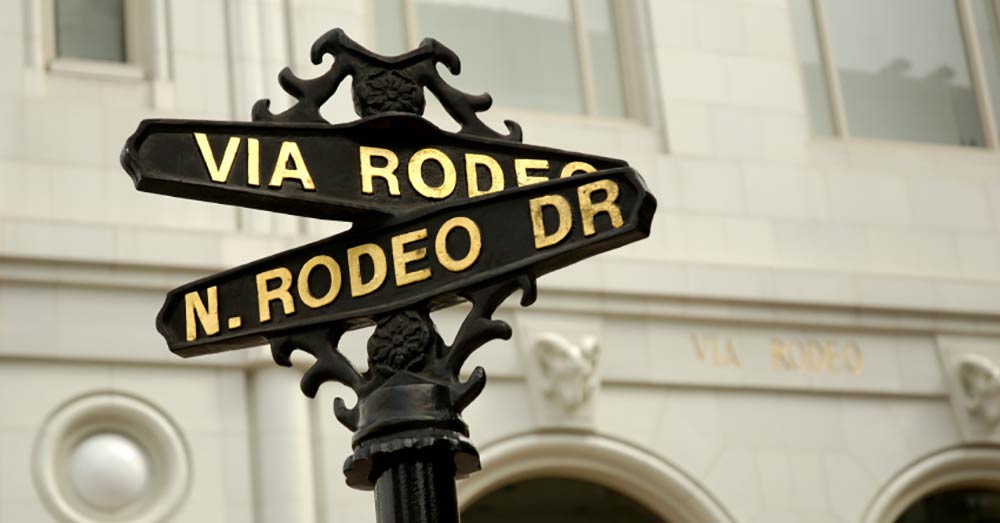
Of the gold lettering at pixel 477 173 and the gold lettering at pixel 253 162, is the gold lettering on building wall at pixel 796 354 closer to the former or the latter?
the gold lettering at pixel 477 173

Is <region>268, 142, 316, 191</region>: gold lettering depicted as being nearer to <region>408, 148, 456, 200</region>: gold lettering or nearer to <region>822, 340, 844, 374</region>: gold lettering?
<region>408, 148, 456, 200</region>: gold lettering

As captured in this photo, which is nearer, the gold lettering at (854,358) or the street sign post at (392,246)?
the street sign post at (392,246)

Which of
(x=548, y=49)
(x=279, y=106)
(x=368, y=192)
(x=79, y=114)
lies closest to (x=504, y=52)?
(x=548, y=49)

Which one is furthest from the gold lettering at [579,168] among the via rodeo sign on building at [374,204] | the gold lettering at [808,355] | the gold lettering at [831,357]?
the gold lettering at [831,357]

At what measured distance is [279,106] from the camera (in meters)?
12.1

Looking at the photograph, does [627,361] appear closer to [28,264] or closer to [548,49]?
[548,49]

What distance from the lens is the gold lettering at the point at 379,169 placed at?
166 inches

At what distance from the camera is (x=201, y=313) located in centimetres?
427

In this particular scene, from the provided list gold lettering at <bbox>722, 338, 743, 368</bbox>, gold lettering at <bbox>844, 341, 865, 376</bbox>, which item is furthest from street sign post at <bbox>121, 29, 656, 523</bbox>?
gold lettering at <bbox>844, 341, 865, 376</bbox>

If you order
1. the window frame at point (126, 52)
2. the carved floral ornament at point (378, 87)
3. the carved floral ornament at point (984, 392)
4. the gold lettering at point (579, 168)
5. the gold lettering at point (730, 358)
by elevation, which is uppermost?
the window frame at point (126, 52)

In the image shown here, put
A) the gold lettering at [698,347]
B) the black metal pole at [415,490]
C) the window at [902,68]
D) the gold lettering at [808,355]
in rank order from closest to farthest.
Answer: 1. the black metal pole at [415,490]
2. the gold lettering at [698,347]
3. the gold lettering at [808,355]
4. the window at [902,68]

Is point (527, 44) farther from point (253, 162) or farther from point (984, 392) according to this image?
point (253, 162)

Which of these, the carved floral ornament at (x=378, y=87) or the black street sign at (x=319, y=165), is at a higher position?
the carved floral ornament at (x=378, y=87)

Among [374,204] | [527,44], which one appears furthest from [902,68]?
[374,204]
